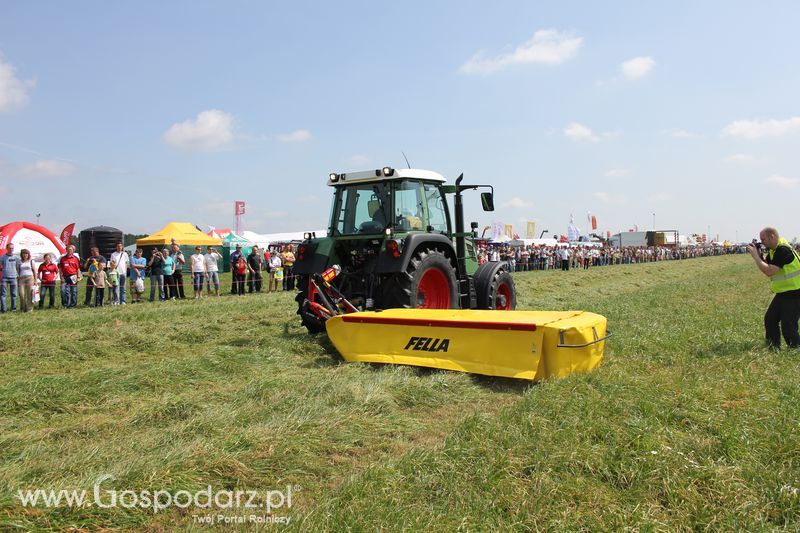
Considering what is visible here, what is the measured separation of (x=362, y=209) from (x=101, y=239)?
2079 cm

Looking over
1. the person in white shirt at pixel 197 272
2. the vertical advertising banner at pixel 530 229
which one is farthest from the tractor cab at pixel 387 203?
the vertical advertising banner at pixel 530 229

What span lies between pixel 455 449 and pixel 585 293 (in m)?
13.9

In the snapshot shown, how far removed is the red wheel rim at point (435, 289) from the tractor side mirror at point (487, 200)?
3.84 ft

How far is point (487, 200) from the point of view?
7812 mm

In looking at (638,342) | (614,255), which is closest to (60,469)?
(638,342)

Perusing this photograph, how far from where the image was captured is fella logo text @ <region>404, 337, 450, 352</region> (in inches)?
223

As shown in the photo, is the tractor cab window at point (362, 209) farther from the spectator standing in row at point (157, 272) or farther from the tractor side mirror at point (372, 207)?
the spectator standing in row at point (157, 272)

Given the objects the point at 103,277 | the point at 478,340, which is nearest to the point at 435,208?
the point at 478,340

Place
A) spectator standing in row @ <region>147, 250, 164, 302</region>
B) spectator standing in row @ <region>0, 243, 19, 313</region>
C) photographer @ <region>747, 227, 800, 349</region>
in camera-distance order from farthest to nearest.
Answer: spectator standing in row @ <region>147, 250, 164, 302</region> < spectator standing in row @ <region>0, 243, 19, 313</region> < photographer @ <region>747, 227, 800, 349</region>

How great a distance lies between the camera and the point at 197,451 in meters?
3.28

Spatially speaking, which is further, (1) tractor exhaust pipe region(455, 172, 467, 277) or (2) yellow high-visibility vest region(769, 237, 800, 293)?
(1) tractor exhaust pipe region(455, 172, 467, 277)

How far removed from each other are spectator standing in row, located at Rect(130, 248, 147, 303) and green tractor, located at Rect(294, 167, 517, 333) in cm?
789

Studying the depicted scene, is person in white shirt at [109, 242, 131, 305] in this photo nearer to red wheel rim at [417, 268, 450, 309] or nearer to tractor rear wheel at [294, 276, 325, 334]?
tractor rear wheel at [294, 276, 325, 334]

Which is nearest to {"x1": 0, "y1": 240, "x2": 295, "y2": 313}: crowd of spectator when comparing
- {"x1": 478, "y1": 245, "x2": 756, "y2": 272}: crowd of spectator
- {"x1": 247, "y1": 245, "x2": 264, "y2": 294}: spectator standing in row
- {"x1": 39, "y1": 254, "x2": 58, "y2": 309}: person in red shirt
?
{"x1": 39, "y1": 254, "x2": 58, "y2": 309}: person in red shirt
